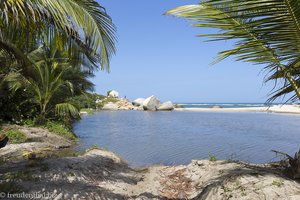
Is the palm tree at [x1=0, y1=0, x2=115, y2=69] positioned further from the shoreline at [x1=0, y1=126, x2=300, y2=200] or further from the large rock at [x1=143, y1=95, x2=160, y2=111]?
the large rock at [x1=143, y1=95, x2=160, y2=111]

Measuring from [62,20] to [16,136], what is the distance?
8.84m

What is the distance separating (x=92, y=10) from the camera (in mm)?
4125

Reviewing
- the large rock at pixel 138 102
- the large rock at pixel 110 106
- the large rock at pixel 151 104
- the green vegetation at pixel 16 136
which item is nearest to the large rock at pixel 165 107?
Answer: the large rock at pixel 151 104

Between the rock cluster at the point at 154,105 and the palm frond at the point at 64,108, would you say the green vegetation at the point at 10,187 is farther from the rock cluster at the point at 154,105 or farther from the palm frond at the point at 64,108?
the rock cluster at the point at 154,105

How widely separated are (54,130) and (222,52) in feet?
38.9

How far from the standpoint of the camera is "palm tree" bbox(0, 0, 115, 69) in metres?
3.29

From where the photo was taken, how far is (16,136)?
35.9ft

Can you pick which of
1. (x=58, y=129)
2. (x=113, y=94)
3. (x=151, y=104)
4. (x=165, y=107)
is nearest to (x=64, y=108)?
A: (x=58, y=129)

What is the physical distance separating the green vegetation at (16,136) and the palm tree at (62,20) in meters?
6.86

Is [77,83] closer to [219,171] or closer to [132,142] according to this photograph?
[132,142]

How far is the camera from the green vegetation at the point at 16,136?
35.0 feet

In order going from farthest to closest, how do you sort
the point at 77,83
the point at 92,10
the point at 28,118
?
1. the point at 77,83
2. the point at 28,118
3. the point at 92,10

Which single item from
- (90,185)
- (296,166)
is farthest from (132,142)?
(296,166)

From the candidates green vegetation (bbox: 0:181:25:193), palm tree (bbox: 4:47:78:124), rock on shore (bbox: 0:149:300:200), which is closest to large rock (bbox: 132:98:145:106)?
palm tree (bbox: 4:47:78:124)
